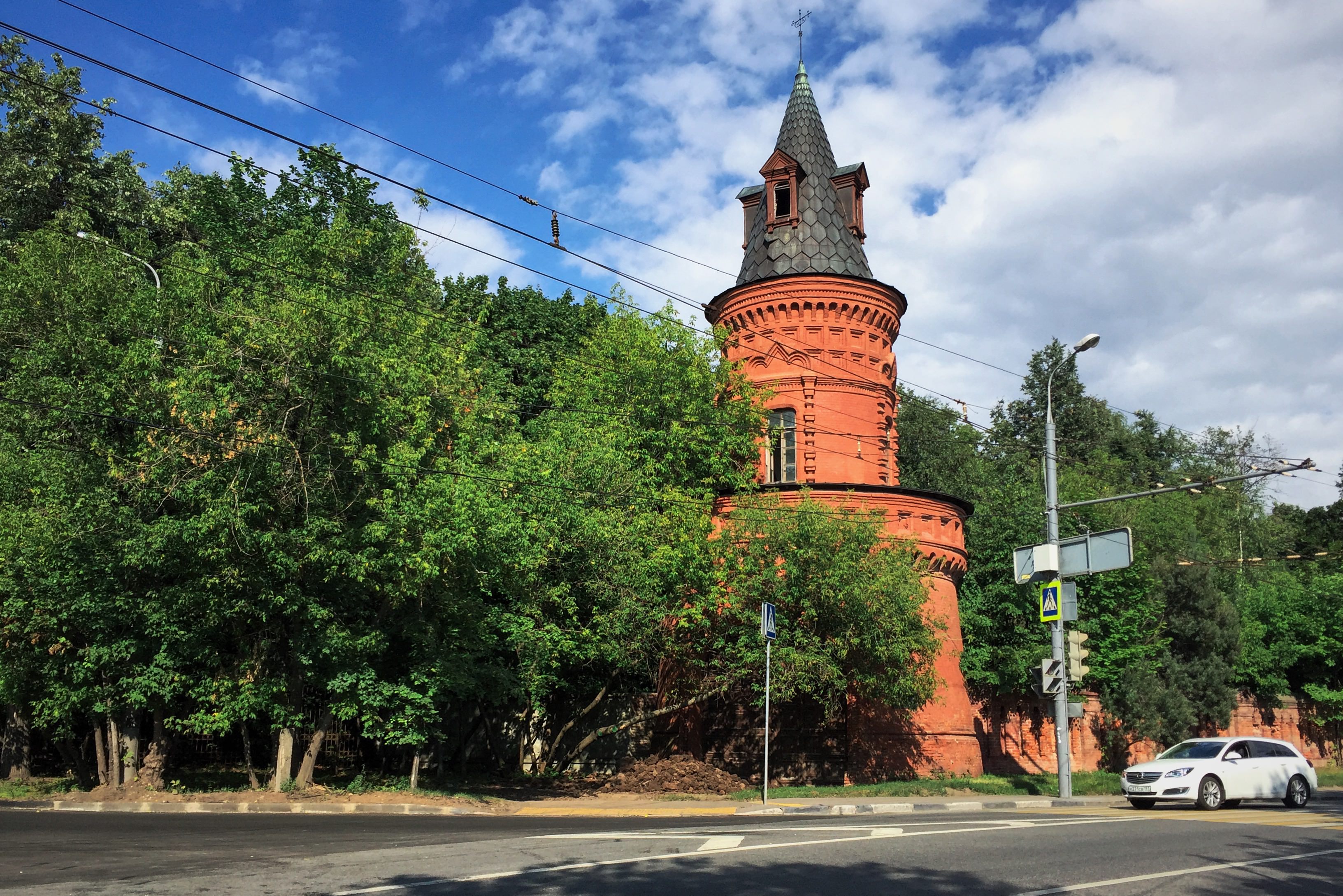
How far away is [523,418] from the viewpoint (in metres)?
36.1

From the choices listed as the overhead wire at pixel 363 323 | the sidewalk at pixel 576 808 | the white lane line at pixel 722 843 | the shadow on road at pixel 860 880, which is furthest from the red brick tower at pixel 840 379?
the shadow on road at pixel 860 880

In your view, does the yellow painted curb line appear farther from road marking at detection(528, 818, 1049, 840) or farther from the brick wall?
the brick wall

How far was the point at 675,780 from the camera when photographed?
22.6 m

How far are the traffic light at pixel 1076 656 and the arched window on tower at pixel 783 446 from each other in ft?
33.4

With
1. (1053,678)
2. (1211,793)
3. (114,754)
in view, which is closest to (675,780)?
(1053,678)

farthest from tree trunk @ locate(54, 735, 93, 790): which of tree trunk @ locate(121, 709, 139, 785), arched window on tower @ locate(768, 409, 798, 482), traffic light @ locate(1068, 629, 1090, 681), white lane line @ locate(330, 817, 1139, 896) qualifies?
traffic light @ locate(1068, 629, 1090, 681)

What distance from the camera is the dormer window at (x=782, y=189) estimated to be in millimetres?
31375

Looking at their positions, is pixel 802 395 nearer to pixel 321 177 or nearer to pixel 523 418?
pixel 523 418

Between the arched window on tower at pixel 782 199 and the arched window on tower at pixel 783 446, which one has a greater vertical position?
the arched window on tower at pixel 782 199

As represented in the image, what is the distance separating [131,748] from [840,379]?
1994cm

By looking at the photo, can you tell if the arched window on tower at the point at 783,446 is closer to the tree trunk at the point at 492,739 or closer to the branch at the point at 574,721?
the branch at the point at 574,721

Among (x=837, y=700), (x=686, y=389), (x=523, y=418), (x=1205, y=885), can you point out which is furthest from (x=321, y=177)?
(x=1205, y=885)

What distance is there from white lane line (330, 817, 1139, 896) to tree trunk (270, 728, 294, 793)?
11.3 meters

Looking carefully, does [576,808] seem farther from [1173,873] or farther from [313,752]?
[1173,873]
